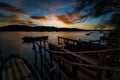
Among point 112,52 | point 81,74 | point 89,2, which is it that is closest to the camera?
point 112,52

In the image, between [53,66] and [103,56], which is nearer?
[103,56]

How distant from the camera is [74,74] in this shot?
3.22 m

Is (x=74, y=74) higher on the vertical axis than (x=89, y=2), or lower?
lower

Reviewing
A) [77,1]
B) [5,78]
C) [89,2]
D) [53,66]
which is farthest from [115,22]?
[5,78]

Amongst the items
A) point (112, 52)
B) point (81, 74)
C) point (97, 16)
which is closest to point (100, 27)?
point (97, 16)

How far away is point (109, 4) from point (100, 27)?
1.61 meters

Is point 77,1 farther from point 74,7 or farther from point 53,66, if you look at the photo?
point 53,66

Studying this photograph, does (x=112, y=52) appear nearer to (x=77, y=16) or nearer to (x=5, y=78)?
(x=77, y=16)

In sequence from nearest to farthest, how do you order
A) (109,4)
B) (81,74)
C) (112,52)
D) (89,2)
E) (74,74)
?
(112,52), (74,74), (81,74), (109,4), (89,2)

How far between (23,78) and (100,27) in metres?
5.76

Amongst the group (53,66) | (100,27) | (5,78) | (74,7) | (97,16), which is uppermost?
(74,7)

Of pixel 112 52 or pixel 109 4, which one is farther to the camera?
pixel 109 4

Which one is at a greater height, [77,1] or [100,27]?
[77,1]

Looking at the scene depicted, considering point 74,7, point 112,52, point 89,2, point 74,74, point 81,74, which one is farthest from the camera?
point 74,7
